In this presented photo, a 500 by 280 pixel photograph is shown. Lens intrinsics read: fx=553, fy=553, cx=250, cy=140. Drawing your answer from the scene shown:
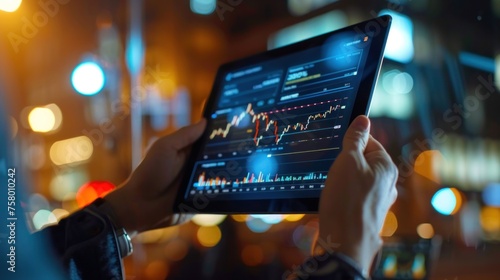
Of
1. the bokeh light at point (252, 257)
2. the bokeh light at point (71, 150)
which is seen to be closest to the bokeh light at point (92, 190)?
the bokeh light at point (71, 150)

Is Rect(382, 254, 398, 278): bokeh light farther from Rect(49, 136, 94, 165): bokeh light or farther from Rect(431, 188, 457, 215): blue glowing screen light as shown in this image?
Rect(49, 136, 94, 165): bokeh light

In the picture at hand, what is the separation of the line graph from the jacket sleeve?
304 mm

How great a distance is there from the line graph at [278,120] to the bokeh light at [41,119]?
5.15 m

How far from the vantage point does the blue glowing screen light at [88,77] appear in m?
3.37

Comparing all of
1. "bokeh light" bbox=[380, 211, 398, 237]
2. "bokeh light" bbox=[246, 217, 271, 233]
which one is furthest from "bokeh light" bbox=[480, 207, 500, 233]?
"bokeh light" bbox=[246, 217, 271, 233]

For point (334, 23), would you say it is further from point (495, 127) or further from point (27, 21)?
point (27, 21)

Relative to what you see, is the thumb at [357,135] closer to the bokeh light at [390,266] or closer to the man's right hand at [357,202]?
the man's right hand at [357,202]

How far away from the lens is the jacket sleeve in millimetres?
1028

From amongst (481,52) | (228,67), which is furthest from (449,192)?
(228,67)

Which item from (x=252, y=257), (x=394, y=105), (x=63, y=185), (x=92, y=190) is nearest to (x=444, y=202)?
(x=394, y=105)

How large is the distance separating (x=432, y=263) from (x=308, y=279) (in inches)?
20.7

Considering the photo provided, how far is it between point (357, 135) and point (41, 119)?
5.87 meters

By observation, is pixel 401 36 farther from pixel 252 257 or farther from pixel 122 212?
pixel 252 257

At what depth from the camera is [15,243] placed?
1.04m
